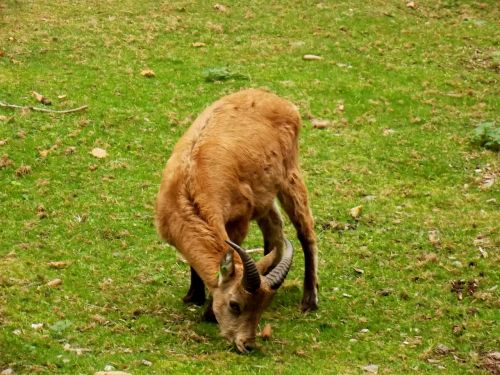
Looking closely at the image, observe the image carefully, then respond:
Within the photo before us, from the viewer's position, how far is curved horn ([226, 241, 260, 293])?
8711 millimetres

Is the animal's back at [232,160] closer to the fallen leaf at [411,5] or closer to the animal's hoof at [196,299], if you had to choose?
the animal's hoof at [196,299]

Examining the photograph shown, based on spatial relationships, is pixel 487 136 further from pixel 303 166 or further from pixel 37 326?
pixel 37 326

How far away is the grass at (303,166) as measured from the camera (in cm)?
964

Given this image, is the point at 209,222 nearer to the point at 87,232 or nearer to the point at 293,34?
the point at 87,232

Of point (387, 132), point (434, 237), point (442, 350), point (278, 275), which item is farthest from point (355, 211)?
point (278, 275)

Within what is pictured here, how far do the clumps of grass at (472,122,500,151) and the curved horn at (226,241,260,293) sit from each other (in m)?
8.01

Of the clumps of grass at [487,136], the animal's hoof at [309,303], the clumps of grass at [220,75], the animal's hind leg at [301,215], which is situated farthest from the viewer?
the clumps of grass at [220,75]

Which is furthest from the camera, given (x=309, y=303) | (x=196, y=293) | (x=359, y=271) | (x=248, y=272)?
(x=359, y=271)

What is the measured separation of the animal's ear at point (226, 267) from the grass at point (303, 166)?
0.73m

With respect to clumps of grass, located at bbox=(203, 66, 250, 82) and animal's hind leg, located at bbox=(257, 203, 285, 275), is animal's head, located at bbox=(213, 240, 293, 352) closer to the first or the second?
animal's hind leg, located at bbox=(257, 203, 285, 275)

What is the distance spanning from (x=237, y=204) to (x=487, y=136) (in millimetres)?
7210

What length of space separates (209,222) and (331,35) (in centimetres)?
1218

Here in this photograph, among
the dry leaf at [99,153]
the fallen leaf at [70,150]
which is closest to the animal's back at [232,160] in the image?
the dry leaf at [99,153]

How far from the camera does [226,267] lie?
360 inches
